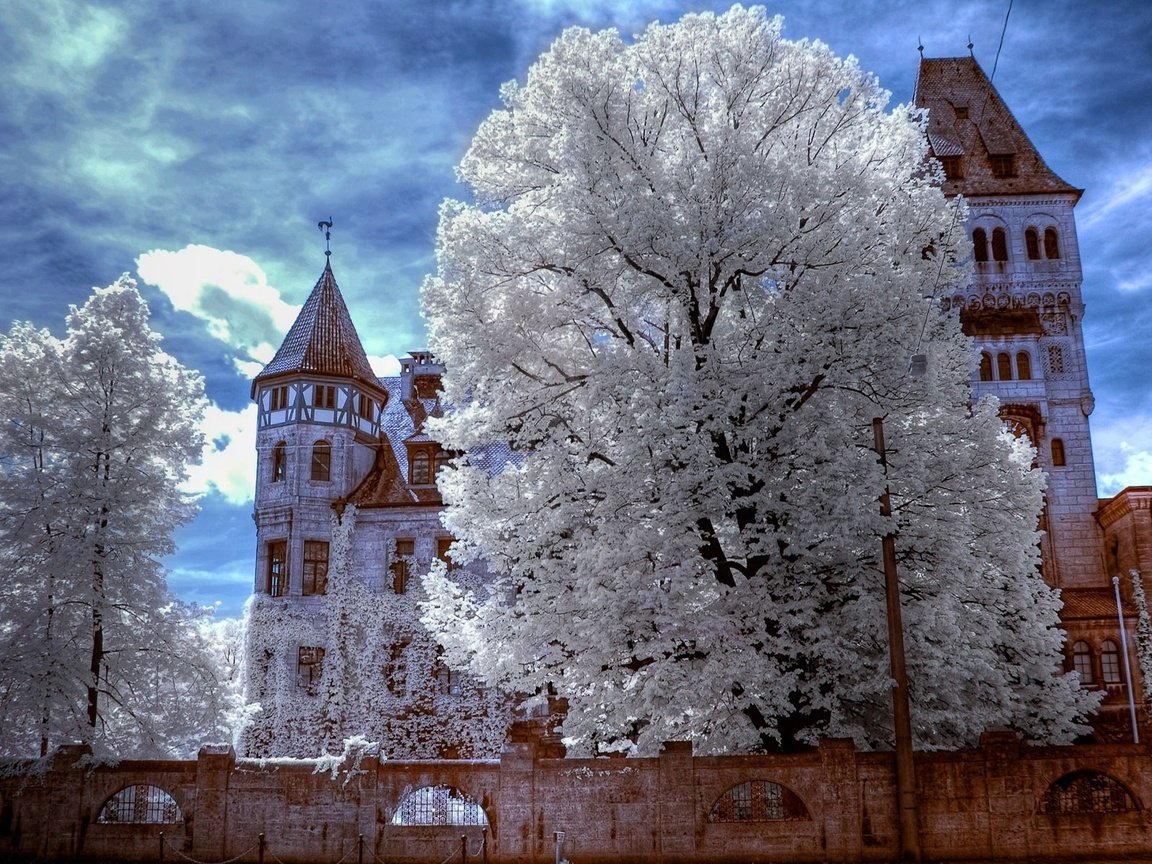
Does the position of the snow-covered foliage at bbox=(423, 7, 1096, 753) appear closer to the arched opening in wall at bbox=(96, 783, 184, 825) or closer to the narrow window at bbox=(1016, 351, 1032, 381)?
the arched opening in wall at bbox=(96, 783, 184, 825)

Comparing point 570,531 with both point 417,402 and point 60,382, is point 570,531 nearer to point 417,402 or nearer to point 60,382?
point 60,382

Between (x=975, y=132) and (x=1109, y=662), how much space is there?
23220mm

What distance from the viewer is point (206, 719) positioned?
2298 centimetres

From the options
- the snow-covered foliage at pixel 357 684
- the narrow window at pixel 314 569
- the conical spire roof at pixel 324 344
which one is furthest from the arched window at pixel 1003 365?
the narrow window at pixel 314 569

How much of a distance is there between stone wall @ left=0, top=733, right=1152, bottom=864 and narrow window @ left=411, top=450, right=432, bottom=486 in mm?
21689

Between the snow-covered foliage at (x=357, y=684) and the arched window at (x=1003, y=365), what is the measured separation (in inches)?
887

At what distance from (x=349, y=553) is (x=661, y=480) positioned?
75.6ft

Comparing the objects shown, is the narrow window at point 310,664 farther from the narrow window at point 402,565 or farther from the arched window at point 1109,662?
the arched window at point 1109,662

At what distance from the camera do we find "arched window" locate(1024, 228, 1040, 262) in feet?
146

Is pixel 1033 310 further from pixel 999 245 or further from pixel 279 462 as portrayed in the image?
pixel 279 462

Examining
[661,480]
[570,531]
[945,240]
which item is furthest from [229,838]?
[945,240]

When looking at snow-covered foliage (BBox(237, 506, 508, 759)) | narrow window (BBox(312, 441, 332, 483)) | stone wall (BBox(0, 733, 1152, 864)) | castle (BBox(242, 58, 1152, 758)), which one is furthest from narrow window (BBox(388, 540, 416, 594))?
stone wall (BBox(0, 733, 1152, 864))

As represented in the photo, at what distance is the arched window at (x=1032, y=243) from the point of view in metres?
44.5

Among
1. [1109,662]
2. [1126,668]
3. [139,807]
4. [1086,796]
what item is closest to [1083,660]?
[1109,662]
